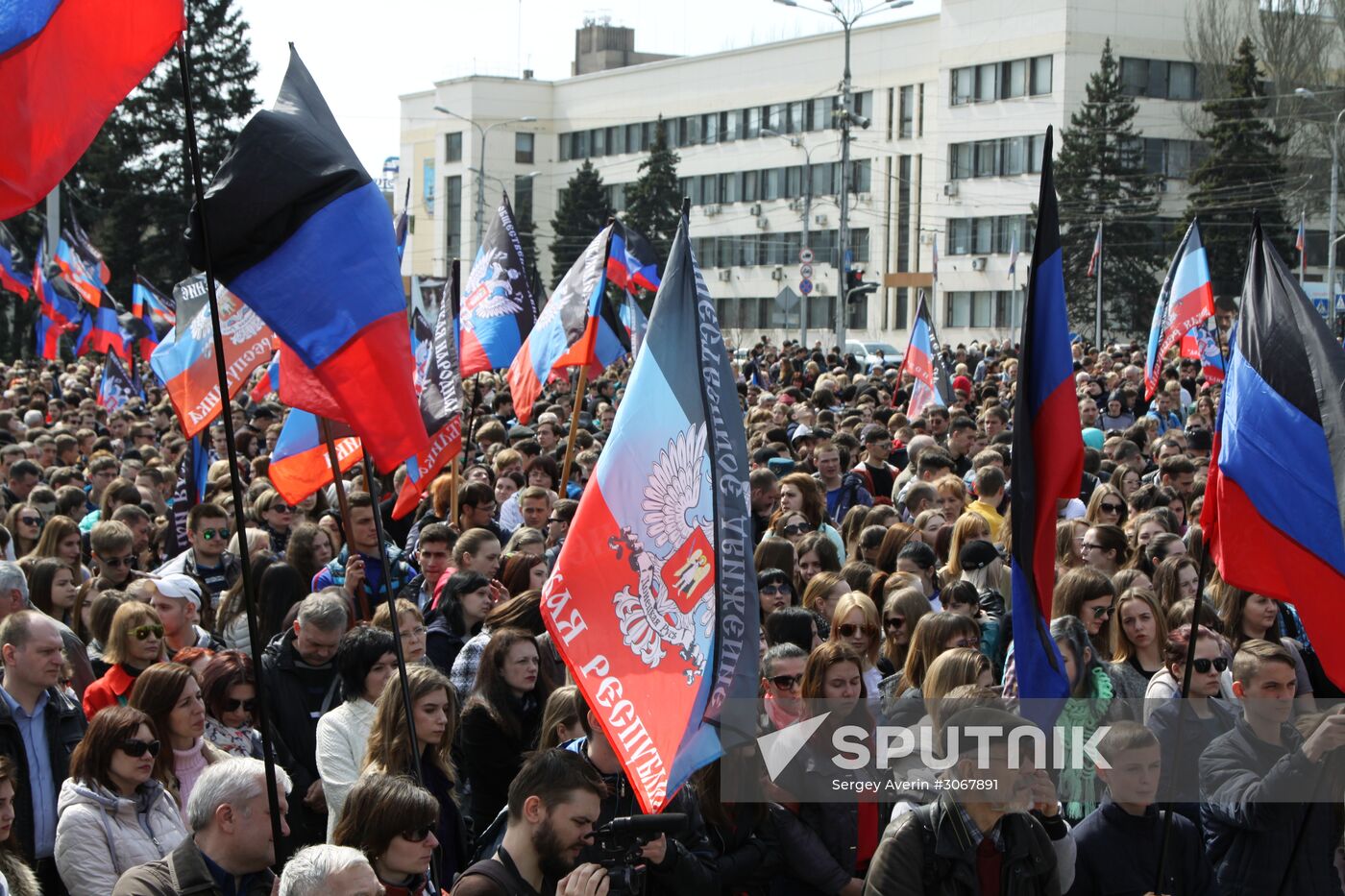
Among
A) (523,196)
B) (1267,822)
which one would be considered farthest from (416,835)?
(523,196)

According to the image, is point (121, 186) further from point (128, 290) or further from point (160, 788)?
point (160, 788)

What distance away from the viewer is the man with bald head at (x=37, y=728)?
627 centimetres

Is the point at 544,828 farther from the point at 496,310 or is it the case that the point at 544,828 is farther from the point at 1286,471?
the point at 496,310

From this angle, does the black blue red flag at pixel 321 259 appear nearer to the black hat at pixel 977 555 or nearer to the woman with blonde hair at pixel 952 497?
the black hat at pixel 977 555

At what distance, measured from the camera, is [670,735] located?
17.1 ft

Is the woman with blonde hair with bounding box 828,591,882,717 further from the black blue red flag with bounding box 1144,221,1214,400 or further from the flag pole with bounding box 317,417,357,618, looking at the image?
the black blue red flag with bounding box 1144,221,1214,400

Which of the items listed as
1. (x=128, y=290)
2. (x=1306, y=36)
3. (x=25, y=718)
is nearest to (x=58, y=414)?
(x=25, y=718)

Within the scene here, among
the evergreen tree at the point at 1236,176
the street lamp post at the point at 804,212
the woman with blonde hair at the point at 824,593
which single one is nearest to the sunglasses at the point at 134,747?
the woman with blonde hair at the point at 824,593

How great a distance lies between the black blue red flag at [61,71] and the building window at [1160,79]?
62.3 metres

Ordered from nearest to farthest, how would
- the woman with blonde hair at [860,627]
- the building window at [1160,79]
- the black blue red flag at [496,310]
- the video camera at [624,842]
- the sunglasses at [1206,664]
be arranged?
the video camera at [624,842]
the sunglasses at [1206,664]
the woman with blonde hair at [860,627]
the black blue red flag at [496,310]
the building window at [1160,79]

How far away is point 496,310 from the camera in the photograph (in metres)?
13.7

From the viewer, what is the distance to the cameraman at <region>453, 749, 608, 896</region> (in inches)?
187

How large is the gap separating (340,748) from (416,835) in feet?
4.70

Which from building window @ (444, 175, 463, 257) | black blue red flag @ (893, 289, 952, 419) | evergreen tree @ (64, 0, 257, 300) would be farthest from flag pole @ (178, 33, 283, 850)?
building window @ (444, 175, 463, 257)
